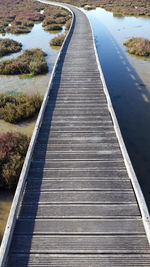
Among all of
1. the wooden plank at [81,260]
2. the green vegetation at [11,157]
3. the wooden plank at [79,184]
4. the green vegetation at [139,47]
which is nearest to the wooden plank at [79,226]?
the wooden plank at [81,260]

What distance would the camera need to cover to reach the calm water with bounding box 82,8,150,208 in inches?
330

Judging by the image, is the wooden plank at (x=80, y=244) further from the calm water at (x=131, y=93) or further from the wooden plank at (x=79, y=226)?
the calm water at (x=131, y=93)

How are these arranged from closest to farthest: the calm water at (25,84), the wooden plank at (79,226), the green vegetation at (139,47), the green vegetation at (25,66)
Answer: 1. the wooden plank at (79,226)
2. the calm water at (25,84)
3. the green vegetation at (25,66)
4. the green vegetation at (139,47)

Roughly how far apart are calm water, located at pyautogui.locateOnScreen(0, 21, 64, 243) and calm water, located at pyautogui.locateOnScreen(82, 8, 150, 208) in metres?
4.21

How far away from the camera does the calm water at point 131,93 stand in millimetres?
8375

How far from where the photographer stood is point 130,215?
4832 mm

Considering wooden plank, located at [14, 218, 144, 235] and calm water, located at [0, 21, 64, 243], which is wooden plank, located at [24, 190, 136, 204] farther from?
calm water, located at [0, 21, 64, 243]

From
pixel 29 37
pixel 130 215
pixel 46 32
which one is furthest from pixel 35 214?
Result: pixel 46 32

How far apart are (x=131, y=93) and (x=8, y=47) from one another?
14936 millimetres

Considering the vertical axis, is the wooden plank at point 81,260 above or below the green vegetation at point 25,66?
below

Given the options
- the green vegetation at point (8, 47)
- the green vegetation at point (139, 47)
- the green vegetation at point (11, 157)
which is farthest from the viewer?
the green vegetation at point (8, 47)

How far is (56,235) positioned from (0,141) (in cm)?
499

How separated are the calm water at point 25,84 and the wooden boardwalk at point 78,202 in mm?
1521

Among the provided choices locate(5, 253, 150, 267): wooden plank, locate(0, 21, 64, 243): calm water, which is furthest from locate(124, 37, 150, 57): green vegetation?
locate(5, 253, 150, 267): wooden plank
